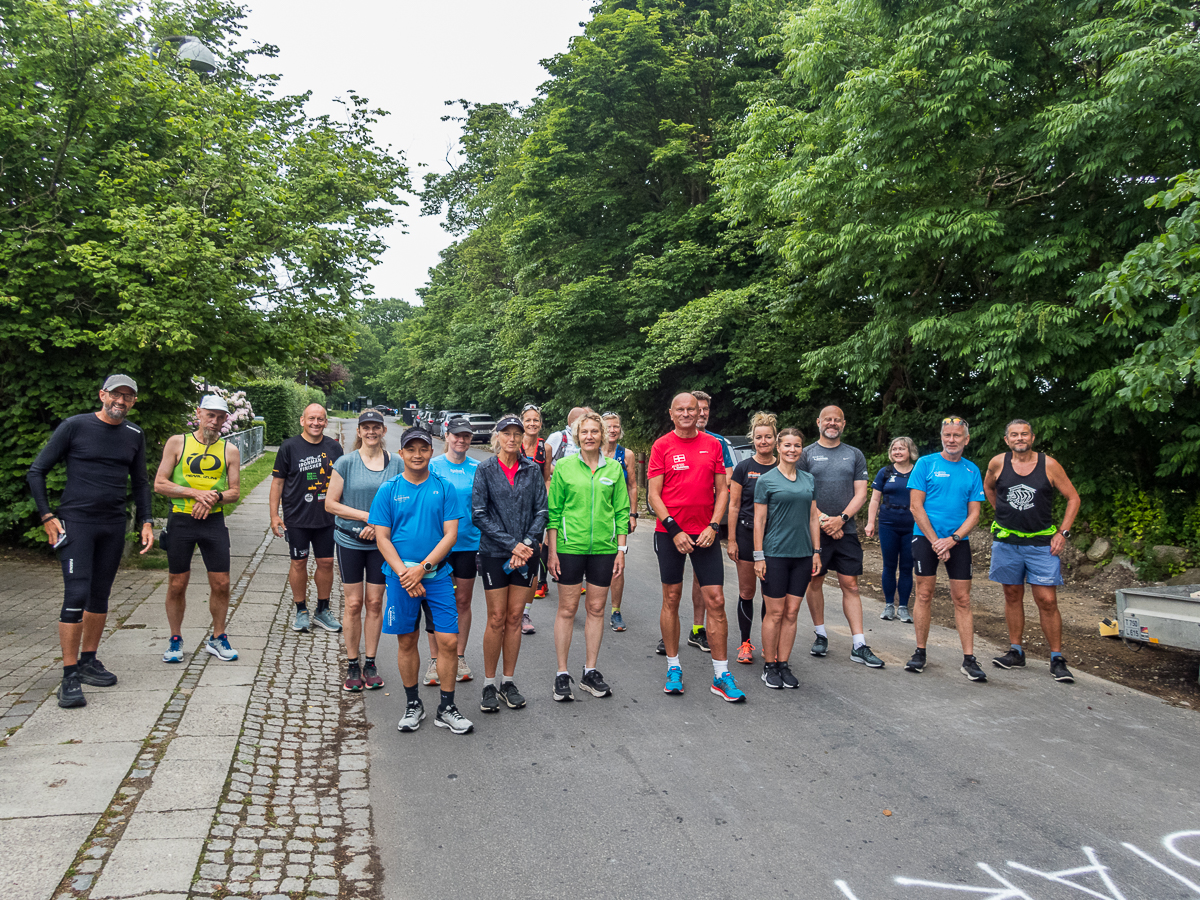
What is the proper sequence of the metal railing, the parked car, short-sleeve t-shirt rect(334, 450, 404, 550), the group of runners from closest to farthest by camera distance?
the group of runners → short-sleeve t-shirt rect(334, 450, 404, 550) → the metal railing → the parked car

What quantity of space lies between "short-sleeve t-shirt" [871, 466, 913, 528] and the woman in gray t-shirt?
16.3ft

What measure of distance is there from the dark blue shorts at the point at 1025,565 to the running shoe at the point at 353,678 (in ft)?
16.0

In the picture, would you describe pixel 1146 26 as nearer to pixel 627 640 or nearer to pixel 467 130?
pixel 627 640

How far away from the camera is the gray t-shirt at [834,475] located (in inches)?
255

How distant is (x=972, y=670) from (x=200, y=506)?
584 cm

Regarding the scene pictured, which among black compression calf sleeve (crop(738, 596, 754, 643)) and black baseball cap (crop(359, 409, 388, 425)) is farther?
black compression calf sleeve (crop(738, 596, 754, 643))

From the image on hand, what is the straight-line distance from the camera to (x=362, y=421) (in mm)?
6148

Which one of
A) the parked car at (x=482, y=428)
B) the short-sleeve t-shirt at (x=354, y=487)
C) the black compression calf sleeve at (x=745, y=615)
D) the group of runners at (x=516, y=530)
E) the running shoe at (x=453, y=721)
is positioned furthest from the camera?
the parked car at (x=482, y=428)

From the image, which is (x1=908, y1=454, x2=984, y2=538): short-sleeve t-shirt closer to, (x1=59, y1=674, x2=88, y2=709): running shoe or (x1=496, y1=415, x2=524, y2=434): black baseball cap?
(x1=496, y1=415, x2=524, y2=434): black baseball cap

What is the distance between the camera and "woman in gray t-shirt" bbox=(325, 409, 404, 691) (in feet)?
18.7

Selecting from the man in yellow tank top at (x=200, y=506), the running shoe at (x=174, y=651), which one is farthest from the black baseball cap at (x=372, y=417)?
the running shoe at (x=174, y=651)

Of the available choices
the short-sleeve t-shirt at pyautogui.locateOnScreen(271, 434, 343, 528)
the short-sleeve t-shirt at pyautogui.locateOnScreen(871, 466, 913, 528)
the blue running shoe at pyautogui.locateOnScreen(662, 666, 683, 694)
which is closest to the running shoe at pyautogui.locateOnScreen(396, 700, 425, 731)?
the blue running shoe at pyautogui.locateOnScreen(662, 666, 683, 694)

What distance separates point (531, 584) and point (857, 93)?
Answer: 324 inches

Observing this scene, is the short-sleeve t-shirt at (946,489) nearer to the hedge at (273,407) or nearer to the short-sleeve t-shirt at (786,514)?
the short-sleeve t-shirt at (786,514)
